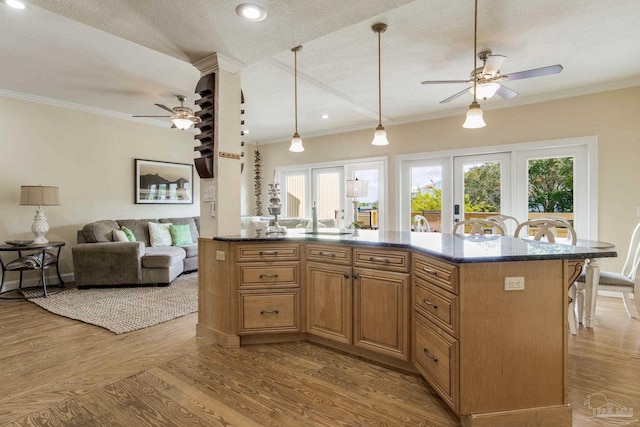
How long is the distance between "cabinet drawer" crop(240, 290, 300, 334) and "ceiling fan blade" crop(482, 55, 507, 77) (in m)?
2.59

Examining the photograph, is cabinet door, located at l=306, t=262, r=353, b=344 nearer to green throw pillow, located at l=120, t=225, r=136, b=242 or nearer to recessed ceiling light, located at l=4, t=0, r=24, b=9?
recessed ceiling light, located at l=4, t=0, r=24, b=9

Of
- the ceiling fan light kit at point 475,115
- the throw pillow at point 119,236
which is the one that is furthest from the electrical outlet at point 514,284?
the throw pillow at point 119,236

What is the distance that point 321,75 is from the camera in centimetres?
388

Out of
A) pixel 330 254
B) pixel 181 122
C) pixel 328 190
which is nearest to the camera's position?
pixel 330 254

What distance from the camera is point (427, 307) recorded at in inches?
77.9

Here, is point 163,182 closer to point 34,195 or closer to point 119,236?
point 119,236

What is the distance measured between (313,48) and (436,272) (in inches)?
96.5

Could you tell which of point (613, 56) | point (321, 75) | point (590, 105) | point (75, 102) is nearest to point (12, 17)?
point (75, 102)

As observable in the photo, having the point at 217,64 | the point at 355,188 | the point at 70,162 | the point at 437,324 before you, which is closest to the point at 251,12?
the point at 217,64

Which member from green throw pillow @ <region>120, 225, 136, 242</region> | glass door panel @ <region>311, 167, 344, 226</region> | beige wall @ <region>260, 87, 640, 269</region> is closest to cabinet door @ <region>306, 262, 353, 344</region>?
green throw pillow @ <region>120, 225, 136, 242</region>

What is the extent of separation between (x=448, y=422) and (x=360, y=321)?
0.84m

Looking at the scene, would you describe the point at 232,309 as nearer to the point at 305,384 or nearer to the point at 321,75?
the point at 305,384

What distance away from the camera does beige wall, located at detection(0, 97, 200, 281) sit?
441 centimetres

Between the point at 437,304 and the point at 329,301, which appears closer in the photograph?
the point at 437,304
